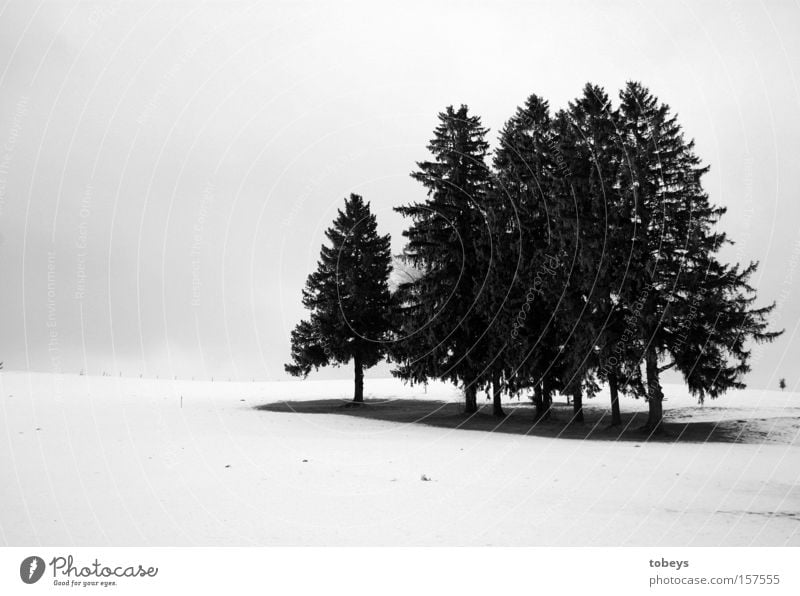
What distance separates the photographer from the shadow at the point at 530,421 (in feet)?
61.3

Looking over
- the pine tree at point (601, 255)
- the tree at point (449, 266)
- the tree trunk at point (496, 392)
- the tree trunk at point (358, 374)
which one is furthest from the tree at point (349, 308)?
the pine tree at point (601, 255)

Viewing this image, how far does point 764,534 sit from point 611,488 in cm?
275

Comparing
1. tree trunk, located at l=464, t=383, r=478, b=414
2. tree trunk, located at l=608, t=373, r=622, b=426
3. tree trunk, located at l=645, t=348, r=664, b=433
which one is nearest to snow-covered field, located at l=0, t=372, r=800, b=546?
tree trunk, located at l=645, t=348, r=664, b=433

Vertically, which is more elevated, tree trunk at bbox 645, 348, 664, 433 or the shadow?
tree trunk at bbox 645, 348, 664, 433

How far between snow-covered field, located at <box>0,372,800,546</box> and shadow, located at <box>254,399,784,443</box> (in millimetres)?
356

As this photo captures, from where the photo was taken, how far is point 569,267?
21.3 meters

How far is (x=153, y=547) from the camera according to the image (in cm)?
575

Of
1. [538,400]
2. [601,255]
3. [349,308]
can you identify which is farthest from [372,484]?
[349,308]

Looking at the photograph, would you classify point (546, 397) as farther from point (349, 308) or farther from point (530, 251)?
point (349, 308)

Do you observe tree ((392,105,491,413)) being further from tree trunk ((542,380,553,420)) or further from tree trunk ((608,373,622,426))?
tree trunk ((608,373,622,426))

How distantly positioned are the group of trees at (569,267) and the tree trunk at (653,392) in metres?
0.07

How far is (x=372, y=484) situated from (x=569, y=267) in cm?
1516

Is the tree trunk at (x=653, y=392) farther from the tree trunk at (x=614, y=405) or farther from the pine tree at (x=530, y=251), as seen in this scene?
the pine tree at (x=530, y=251)

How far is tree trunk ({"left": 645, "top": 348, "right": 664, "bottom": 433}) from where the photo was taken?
1959 cm
